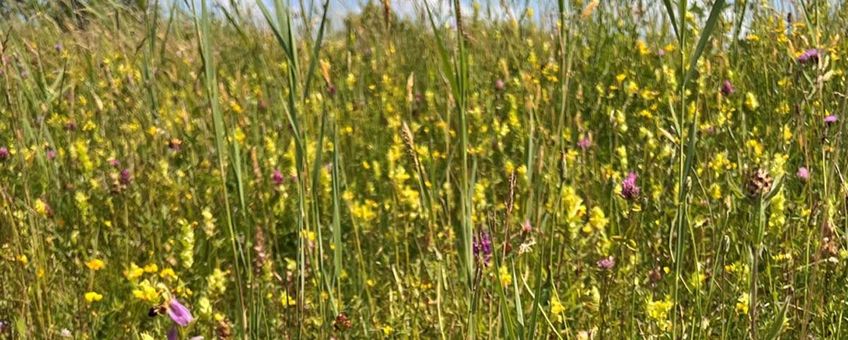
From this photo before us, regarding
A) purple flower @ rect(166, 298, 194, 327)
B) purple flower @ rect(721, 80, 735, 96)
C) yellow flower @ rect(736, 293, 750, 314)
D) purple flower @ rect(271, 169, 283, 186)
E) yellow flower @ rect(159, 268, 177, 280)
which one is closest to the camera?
purple flower @ rect(166, 298, 194, 327)

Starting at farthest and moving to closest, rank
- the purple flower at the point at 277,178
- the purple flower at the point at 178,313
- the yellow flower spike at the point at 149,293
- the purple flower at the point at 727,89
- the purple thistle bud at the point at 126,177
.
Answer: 1. the purple flower at the point at 727,89
2. the purple flower at the point at 277,178
3. the purple thistle bud at the point at 126,177
4. the yellow flower spike at the point at 149,293
5. the purple flower at the point at 178,313

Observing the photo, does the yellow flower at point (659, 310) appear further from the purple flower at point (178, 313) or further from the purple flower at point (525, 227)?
the purple flower at point (178, 313)

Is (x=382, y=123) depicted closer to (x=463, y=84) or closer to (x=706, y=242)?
(x=706, y=242)

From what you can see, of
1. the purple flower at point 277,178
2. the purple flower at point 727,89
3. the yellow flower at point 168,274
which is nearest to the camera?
the yellow flower at point 168,274

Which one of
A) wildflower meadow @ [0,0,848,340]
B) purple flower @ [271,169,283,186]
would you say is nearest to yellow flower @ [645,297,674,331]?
wildflower meadow @ [0,0,848,340]

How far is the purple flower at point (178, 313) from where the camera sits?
0.99 meters

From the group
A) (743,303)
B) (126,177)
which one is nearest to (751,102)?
(743,303)

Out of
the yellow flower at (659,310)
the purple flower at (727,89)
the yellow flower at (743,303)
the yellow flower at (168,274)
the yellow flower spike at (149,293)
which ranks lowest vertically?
the yellow flower at (743,303)

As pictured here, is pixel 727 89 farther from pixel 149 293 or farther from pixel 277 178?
pixel 149 293

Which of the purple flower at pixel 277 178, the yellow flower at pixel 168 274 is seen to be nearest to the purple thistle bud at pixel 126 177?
the purple flower at pixel 277 178

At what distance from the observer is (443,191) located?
7.17ft

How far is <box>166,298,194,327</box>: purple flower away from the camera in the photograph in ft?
3.24

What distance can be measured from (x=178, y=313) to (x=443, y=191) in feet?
4.05

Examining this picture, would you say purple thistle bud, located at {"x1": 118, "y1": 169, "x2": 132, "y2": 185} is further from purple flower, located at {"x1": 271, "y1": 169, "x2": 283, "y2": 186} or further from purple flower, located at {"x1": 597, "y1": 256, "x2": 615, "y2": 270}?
purple flower, located at {"x1": 597, "y1": 256, "x2": 615, "y2": 270}
